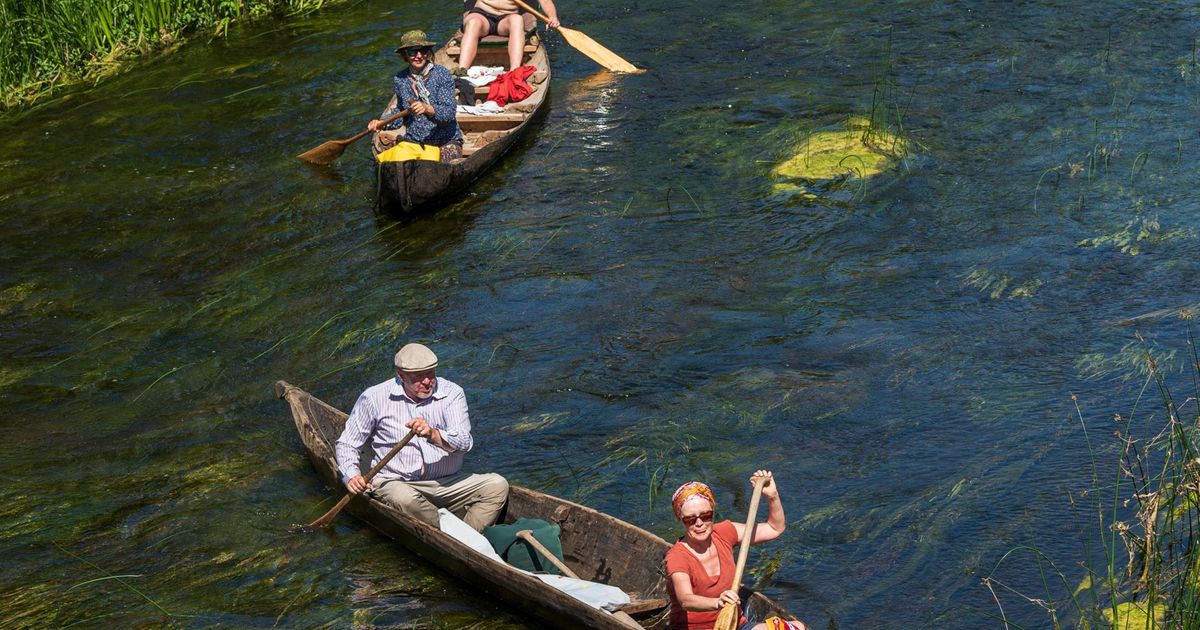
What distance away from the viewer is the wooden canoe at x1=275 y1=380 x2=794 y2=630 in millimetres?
6707

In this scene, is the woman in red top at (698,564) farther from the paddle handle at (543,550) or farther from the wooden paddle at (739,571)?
the paddle handle at (543,550)

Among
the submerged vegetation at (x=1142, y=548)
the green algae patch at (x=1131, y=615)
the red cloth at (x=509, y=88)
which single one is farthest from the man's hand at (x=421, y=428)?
the red cloth at (x=509, y=88)

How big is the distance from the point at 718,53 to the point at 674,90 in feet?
4.00

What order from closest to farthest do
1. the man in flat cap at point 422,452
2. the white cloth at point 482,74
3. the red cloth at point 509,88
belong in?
the man in flat cap at point 422,452, the red cloth at point 509,88, the white cloth at point 482,74

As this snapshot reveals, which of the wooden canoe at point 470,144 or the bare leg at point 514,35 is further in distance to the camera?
the bare leg at point 514,35

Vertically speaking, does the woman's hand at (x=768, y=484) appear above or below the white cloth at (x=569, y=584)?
above

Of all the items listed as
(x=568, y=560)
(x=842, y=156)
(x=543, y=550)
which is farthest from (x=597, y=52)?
(x=543, y=550)

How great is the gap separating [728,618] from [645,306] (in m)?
4.80

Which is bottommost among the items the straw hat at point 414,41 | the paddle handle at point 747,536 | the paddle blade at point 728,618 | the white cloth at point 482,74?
the white cloth at point 482,74

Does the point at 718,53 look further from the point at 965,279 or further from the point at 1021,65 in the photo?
the point at 965,279

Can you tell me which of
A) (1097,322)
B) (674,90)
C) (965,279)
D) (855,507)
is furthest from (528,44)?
(855,507)

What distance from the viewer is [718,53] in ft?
52.1

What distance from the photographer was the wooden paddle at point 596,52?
15.6 metres

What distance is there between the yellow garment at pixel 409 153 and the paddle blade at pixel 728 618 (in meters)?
7.14
